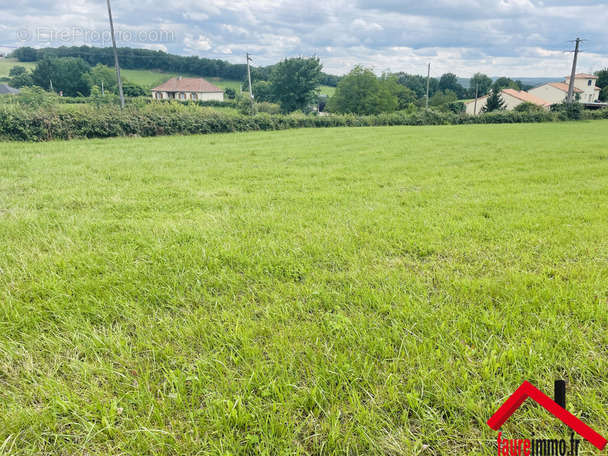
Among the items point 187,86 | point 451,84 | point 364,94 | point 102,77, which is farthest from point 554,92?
point 102,77

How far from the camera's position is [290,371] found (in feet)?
6.06

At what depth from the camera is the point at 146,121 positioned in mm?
19344

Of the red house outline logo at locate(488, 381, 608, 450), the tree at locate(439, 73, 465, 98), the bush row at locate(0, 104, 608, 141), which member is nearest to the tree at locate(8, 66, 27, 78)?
the bush row at locate(0, 104, 608, 141)

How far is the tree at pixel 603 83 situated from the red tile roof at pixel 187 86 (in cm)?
9718

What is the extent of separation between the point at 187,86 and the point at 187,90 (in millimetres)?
1454

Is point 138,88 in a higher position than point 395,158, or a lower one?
higher

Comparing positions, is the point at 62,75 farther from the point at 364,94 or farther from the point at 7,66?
the point at 364,94

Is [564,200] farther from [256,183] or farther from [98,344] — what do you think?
[98,344]

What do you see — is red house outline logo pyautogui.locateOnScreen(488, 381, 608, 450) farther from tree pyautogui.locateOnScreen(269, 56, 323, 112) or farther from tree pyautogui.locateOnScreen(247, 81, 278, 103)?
tree pyautogui.locateOnScreen(247, 81, 278, 103)

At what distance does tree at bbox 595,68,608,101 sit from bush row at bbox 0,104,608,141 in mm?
83510

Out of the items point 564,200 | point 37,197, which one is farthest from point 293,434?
point 37,197

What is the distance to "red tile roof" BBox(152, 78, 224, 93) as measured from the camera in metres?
80.6

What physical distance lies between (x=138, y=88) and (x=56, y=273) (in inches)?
3019

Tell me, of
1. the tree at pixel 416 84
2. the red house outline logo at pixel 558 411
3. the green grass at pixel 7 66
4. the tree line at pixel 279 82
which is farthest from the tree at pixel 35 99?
the tree at pixel 416 84
